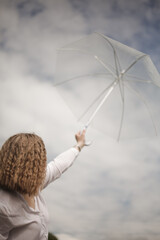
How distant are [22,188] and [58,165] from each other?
0.86 meters

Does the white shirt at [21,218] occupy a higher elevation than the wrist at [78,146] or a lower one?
lower

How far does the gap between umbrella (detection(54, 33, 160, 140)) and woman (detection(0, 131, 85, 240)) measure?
4454mm

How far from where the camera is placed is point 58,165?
3.04 metres

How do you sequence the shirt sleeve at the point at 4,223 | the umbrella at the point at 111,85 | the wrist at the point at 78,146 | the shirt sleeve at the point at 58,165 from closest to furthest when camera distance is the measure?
the shirt sleeve at the point at 4,223 < the shirt sleeve at the point at 58,165 < the wrist at the point at 78,146 < the umbrella at the point at 111,85

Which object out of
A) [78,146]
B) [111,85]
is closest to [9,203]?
[78,146]

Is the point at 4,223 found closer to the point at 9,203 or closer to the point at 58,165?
the point at 9,203

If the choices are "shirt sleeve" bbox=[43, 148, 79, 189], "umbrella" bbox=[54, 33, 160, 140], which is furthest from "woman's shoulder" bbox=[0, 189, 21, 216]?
"umbrella" bbox=[54, 33, 160, 140]

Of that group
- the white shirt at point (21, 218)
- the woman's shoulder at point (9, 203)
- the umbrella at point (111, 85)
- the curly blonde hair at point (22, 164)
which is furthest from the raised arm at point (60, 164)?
the umbrella at point (111, 85)

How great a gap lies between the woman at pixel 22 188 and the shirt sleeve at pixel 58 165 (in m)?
0.41

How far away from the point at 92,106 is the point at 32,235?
17.1 ft

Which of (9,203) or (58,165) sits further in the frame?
(58,165)

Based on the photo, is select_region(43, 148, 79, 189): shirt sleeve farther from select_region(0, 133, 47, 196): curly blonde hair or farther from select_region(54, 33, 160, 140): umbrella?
select_region(54, 33, 160, 140): umbrella

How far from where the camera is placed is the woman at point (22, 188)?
2176mm

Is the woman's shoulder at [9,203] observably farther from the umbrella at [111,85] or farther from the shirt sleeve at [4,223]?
the umbrella at [111,85]
